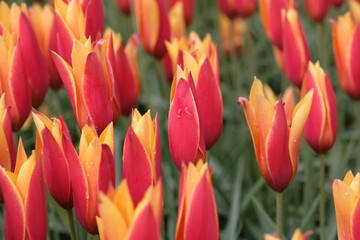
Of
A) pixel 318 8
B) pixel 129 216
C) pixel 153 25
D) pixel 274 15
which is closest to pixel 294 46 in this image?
pixel 274 15

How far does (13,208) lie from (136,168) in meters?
0.18

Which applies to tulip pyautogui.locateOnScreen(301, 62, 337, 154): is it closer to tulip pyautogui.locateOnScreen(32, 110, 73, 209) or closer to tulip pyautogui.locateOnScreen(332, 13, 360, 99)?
tulip pyautogui.locateOnScreen(332, 13, 360, 99)

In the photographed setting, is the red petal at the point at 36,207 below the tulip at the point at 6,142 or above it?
below

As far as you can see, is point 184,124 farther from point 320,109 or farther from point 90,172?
point 320,109

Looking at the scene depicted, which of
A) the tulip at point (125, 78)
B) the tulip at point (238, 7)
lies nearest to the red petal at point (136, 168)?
the tulip at point (125, 78)

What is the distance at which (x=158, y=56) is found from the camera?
1784 mm

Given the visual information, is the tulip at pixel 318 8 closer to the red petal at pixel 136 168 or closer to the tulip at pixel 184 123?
the tulip at pixel 184 123

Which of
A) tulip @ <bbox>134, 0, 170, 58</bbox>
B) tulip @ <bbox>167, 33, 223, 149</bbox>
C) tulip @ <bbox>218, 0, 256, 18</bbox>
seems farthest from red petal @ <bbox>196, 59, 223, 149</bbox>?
tulip @ <bbox>218, 0, 256, 18</bbox>

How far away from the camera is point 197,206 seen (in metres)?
0.90

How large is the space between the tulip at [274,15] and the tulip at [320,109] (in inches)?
16.0

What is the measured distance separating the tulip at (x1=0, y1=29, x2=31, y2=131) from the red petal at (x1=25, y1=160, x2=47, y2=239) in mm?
312

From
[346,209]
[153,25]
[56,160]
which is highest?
[153,25]

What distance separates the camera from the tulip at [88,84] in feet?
3.94

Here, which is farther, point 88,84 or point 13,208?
point 88,84
